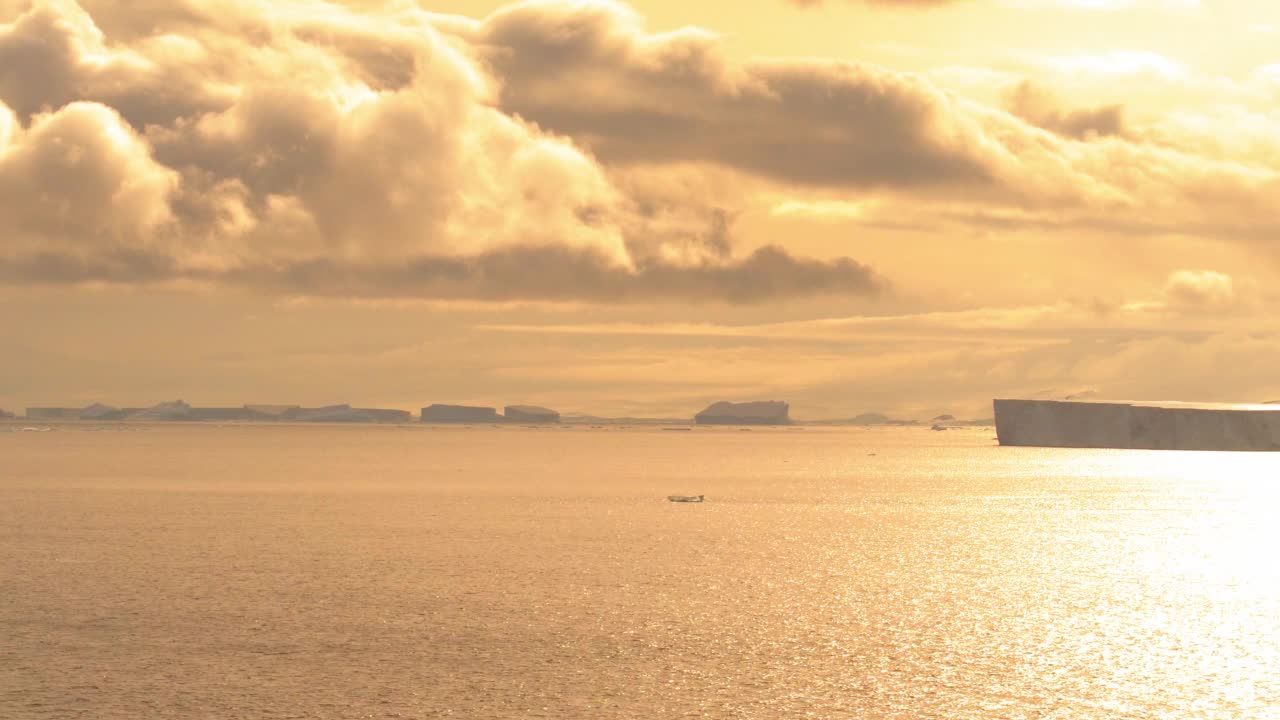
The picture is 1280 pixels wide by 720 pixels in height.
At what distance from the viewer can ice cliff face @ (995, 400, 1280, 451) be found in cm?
8438

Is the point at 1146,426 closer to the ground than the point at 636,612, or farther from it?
farther from it

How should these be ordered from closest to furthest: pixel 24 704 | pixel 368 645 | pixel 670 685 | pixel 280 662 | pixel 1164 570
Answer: pixel 24 704 < pixel 670 685 < pixel 280 662 < pixel 368 645 < pixel 1164 570

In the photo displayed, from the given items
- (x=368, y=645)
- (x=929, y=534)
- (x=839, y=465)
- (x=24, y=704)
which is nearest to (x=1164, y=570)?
(x=929, y=534)

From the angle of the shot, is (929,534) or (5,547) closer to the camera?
(5,547)

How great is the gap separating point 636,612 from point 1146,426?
77784mm

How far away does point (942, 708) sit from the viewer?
10594mm

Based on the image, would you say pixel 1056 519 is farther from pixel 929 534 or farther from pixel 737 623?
pixel 737 623

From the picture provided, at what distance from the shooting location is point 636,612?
15.2 meters

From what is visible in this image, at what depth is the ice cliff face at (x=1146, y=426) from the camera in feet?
277

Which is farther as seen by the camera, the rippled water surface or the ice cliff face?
the ice cliff face

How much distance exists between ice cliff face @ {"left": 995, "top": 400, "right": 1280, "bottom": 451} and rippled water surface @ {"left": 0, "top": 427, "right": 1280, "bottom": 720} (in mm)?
55086

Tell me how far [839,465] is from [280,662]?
6179cm

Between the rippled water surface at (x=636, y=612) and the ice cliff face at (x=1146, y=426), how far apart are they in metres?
55.1

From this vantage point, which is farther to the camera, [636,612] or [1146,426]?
[1146,426]
